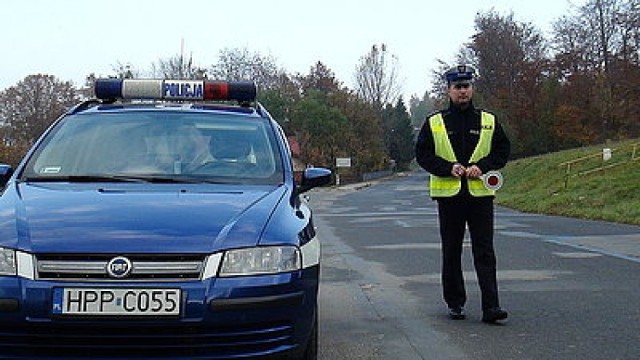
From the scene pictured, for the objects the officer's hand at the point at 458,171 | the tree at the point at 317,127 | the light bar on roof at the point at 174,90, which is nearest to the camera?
the officer's hand at the point at 458,171

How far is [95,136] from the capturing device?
216 inches

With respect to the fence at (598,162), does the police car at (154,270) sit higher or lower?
higher

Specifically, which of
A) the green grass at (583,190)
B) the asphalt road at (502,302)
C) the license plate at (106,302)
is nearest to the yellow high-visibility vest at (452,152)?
the asphalt road at (502,302)

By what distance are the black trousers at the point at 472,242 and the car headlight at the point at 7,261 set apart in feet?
11.6

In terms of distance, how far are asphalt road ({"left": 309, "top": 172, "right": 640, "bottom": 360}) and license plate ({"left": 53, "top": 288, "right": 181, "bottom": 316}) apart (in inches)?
74.6

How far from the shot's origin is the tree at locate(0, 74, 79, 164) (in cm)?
7269

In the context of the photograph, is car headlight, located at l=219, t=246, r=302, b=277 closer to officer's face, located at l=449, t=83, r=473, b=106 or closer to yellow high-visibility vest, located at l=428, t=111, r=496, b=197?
yellow high-visibility vest, located at l=428, t=111, r=496, b=197

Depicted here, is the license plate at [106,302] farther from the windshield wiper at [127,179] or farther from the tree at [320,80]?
the tree at [320,80]

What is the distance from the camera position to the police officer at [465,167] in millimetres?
6184

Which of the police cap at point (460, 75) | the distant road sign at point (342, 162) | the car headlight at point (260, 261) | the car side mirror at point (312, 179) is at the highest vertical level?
the police cap at point (460, 75)

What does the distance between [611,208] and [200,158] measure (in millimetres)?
18117

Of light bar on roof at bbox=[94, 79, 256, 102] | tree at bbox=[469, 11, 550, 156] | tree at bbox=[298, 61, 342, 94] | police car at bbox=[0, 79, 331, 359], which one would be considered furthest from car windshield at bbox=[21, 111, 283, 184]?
tree at bbox=[298, 61, 342, 94]

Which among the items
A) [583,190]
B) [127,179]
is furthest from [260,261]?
[583,190]

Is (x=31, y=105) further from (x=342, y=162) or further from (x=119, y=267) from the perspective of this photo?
(x=119, y=267)
